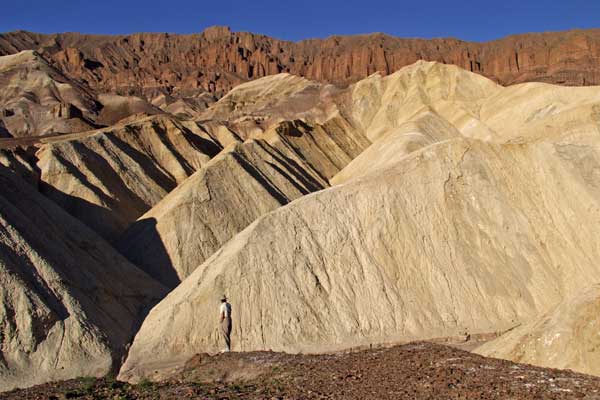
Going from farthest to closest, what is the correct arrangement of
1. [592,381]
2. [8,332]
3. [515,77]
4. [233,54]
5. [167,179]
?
[233,54] < [515,77] < [167,179] < [8,332] < [592,381]

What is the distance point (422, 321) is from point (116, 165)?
3085 centimetres

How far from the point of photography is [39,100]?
85.4 metres

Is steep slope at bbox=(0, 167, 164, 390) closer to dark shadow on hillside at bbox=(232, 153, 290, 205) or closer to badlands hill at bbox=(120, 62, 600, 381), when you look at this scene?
badlands hill at bbox=(120, 62, 600, 381)

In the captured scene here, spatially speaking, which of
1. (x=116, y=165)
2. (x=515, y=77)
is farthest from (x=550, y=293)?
(x=515, y=77)

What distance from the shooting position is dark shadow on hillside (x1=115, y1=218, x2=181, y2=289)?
114 ft

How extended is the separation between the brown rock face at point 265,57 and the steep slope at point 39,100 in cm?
2767

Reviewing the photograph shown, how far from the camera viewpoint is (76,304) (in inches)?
980

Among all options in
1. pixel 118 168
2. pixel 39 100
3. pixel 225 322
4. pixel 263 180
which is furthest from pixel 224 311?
pixel 39 100

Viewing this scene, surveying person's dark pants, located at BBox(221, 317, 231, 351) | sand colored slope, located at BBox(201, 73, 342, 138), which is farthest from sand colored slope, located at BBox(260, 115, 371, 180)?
person's dark pants, located at BBox(221, 317, 231, 351)

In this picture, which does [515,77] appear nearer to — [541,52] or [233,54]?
[541,52]

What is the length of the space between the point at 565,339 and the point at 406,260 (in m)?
10.6

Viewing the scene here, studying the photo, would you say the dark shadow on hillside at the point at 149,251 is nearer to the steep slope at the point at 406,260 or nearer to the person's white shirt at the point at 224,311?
the steep slope at the point at 406,260

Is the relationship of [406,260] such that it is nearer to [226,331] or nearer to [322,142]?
[226,331]

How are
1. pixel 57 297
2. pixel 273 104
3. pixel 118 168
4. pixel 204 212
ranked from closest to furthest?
pixel 57 297 → pixel 204 212 → pixel 118 168 → pixel 273 104
